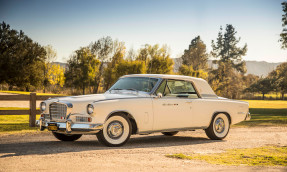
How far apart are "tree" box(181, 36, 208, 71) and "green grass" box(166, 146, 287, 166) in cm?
9779

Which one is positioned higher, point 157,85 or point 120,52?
point 120,52

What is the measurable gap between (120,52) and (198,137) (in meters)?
68.8

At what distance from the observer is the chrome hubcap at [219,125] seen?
10.8m

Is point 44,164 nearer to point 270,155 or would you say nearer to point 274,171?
point 274,171

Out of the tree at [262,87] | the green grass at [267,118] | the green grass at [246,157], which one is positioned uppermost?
the tree at [262,87]

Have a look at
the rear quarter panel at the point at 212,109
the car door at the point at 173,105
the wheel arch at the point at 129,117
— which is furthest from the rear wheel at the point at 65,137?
the rear quarter panel at the point at 212,109

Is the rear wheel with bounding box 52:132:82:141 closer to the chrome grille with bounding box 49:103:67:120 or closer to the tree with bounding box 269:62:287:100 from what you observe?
the chrome grille with bounding box 49:103:67:120

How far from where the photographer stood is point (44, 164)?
6215mm

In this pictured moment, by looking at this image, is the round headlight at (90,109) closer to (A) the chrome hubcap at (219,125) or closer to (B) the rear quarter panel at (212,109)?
(B) the rear quarter panel at (212,109)

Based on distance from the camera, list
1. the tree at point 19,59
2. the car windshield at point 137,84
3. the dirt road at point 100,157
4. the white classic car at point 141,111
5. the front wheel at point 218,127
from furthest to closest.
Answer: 1. the tree at point 19,59
2. the front wheel at point 218,127
3. the car windshield at point 137,84
4. the white classic car at point 141,111
5. the dirt road at point 100,157

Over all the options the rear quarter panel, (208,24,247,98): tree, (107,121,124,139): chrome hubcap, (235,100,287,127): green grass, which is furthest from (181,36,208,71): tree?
(107,121,124,139): chrome hubcap

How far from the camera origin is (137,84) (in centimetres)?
951

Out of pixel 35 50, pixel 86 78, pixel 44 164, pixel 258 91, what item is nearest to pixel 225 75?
pixel 258 91

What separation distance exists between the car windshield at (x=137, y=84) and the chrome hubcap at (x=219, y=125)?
2540 mm
